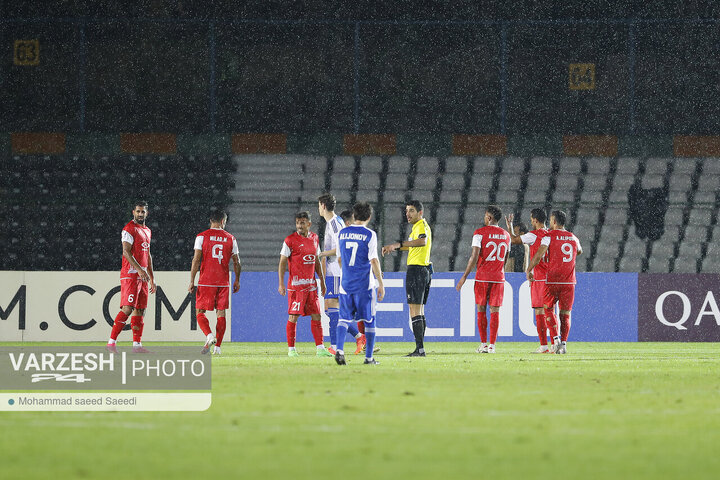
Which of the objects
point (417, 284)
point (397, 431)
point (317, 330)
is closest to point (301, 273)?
point (317, 330)

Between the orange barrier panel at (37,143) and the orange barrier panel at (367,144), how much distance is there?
6346 mm

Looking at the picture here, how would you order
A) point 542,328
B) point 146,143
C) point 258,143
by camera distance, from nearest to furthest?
point 542,328, point 146,143, point 258,143

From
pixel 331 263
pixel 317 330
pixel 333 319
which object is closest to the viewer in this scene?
pixel 317 330

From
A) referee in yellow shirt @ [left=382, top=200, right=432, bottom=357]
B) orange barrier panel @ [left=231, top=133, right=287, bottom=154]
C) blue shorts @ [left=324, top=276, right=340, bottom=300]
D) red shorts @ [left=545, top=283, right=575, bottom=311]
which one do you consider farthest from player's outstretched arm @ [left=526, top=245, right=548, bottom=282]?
orange barrier panel @ [left=231, top=133, right=287, bottom=154]

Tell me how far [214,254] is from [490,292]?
397cm

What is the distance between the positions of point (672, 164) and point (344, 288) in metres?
15.7

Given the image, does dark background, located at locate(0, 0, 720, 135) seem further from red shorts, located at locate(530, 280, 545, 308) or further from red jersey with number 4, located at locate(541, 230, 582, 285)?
red jersey with number 4, located at locate(541, 230, 582, 285)

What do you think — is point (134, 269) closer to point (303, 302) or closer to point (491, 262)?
point (303, 302)

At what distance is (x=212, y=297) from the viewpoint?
14.1 metres

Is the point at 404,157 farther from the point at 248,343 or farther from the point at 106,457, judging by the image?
the point at 106,457

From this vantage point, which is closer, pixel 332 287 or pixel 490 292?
pixel 332 287

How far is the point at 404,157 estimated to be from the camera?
25.5 metres

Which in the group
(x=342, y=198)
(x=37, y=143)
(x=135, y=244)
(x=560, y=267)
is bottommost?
(x=560, y=267)

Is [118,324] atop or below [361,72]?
below
